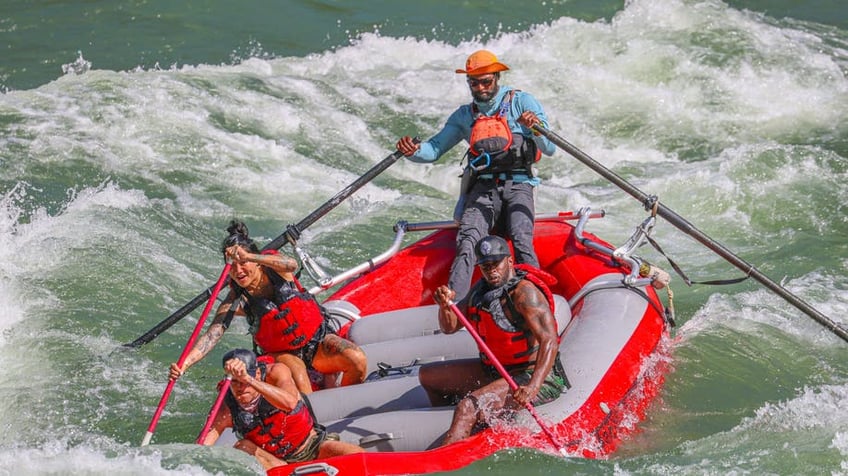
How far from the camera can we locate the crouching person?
579cm

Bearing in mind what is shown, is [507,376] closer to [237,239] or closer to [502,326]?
[502,326]

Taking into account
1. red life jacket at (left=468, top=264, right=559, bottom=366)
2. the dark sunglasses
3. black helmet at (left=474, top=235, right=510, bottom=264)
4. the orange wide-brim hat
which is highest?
the orange wide-brim hat

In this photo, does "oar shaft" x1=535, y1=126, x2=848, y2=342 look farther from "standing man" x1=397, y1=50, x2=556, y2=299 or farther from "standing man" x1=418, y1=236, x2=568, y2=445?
"standing man" x1=418, y1=236, x2=568, y2=445

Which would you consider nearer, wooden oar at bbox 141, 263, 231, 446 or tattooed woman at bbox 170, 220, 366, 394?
wooden oar at bbox 141, 263, 231, 446

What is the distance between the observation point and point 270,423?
588cm

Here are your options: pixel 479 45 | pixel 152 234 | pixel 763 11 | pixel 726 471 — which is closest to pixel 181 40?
pixel 479 45

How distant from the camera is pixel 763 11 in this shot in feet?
51.1

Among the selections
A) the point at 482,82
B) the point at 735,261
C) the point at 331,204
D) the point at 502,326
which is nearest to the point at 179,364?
the point at 502,326

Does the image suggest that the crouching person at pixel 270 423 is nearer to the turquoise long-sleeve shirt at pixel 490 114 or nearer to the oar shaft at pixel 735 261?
the turquoise long-sleeve shirt at pixel 490 114

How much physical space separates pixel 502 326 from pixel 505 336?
0.06 metres

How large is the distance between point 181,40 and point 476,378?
9.28 meters

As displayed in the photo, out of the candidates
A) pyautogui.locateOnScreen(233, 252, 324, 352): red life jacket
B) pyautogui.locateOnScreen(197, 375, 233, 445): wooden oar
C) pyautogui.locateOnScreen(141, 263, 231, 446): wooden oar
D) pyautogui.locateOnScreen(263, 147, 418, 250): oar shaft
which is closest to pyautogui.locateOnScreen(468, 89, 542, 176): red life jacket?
pyautogui.locateOnScreen(263, 147, 418, 250): oar shaft

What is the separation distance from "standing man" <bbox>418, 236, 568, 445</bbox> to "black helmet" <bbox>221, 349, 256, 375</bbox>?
103 cm

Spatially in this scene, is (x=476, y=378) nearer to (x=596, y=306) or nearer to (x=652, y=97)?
(x=596, y=306)
